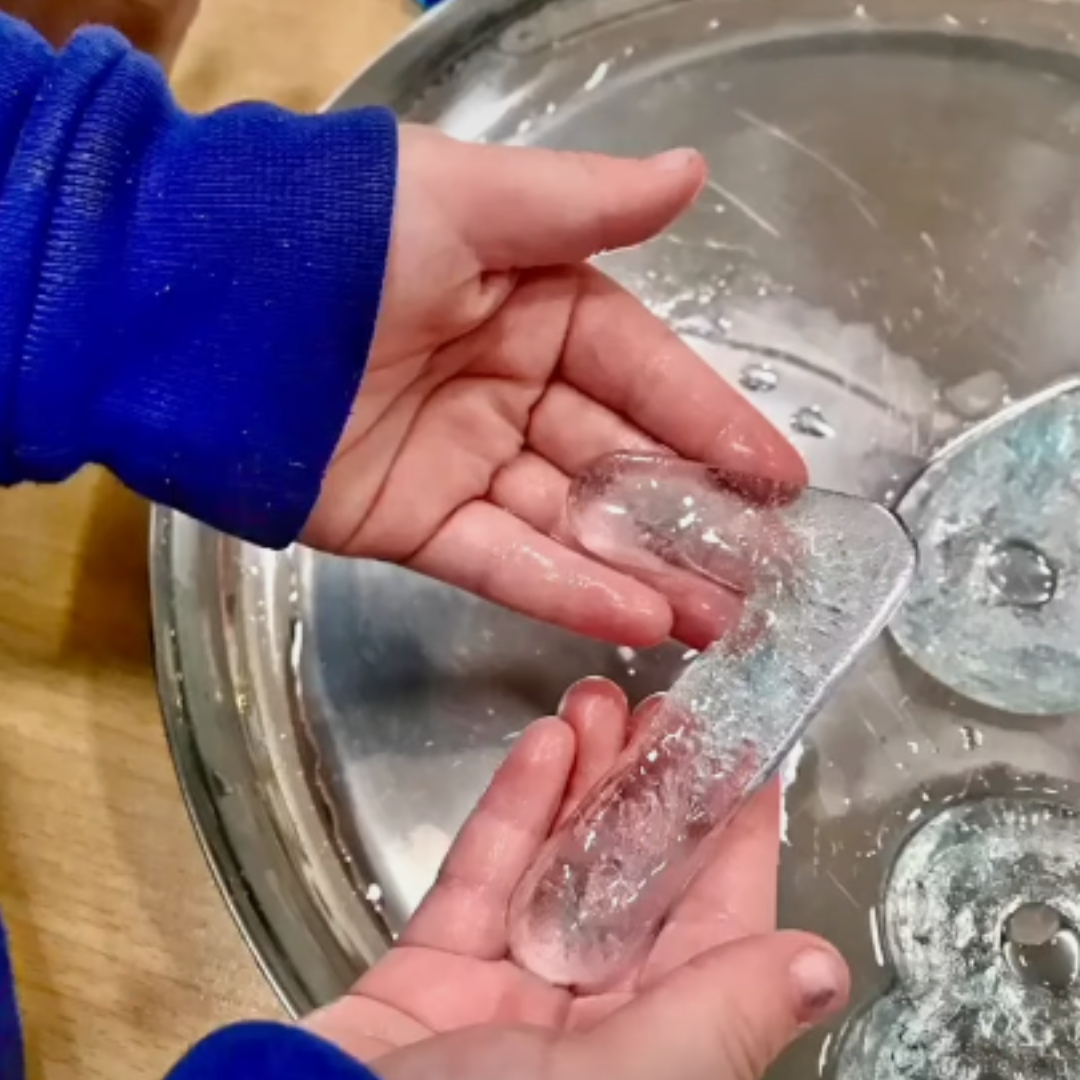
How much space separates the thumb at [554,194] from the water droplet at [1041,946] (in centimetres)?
24

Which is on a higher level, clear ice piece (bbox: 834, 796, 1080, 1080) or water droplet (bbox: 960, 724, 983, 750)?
water droplet (bbox: 960, 724, 983, 750)

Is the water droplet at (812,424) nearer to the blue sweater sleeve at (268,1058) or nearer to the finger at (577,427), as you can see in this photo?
the finger at (577,427)

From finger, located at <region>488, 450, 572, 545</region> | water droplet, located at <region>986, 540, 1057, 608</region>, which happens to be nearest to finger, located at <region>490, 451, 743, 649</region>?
finger, located at <region>488, 450, 572, 545</region>

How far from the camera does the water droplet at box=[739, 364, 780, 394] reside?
20.5 inches

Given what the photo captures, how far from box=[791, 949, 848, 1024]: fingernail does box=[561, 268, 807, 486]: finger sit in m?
0.16

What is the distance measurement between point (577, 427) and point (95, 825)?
0.69 feet

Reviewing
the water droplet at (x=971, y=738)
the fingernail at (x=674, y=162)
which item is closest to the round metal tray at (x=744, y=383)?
the water droplet at (x=971, y=738)

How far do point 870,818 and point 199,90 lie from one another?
1.22 ft

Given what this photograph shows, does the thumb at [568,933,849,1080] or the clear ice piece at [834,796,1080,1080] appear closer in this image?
the thumb at [568,933,849,1080]

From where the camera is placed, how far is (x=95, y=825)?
508 mm

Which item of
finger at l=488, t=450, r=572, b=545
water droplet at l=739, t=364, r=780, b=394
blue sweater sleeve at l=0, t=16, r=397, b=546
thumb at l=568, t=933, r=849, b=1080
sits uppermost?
blue sweater sleeve at l=0, t=16, r=397, b=546

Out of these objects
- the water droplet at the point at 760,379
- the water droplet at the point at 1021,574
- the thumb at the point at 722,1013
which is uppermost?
the water droplet at the point at 760,379

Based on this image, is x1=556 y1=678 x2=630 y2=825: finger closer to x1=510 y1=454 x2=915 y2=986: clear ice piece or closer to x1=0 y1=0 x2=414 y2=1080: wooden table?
x1=510 y1=454 x2=915 y2=986: clear ice piece

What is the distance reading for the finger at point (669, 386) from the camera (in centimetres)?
47
